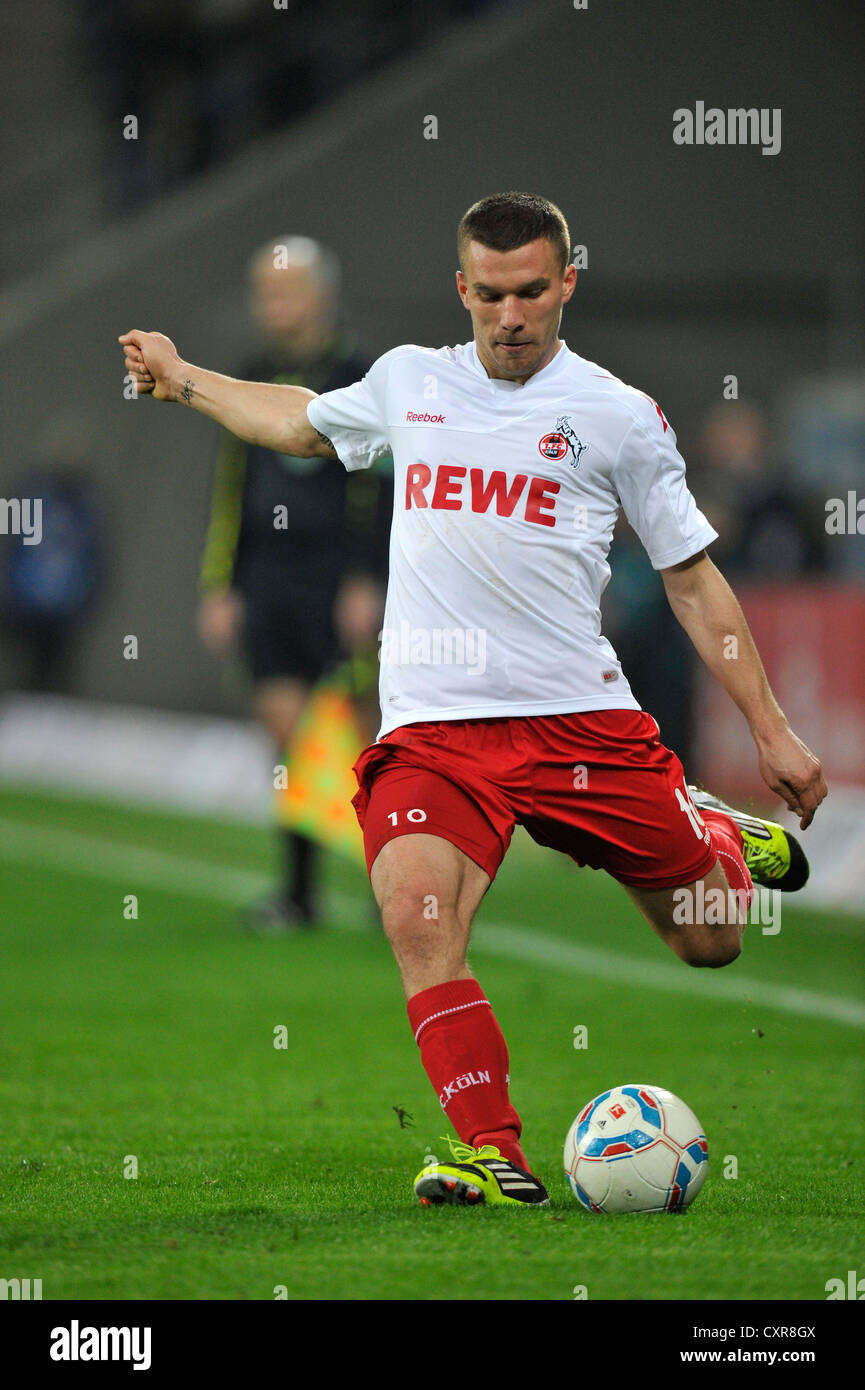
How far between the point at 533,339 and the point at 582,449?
0.29 m

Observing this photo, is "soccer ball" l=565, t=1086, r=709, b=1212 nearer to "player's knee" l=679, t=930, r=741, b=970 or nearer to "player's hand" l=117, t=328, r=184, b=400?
"player's knee" l=679, t=930, r=741, b=970

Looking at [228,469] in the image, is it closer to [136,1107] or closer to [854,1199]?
[136,1107]

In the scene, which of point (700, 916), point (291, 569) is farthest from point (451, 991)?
point (291, 569)

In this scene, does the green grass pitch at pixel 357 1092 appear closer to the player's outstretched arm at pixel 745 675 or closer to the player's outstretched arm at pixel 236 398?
the player's outstretched arm at pixel 745 675

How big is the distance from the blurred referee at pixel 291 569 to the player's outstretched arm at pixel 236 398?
4390 mm

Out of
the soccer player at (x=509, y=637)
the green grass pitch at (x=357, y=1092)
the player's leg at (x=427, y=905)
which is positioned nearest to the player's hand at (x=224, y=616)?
the green grass pitch at (x=357, y=1092)

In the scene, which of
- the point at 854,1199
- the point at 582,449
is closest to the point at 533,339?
the point at 582,449

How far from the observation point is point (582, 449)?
5.34 m

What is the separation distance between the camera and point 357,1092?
706 cm

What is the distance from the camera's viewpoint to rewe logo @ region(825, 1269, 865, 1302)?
14.0 ft

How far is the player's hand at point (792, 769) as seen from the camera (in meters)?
5.32

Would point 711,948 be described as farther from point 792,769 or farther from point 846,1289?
point 846,1289

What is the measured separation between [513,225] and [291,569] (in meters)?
5.46

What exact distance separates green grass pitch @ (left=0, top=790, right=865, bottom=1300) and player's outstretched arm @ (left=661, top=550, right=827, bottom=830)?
1020 mm
